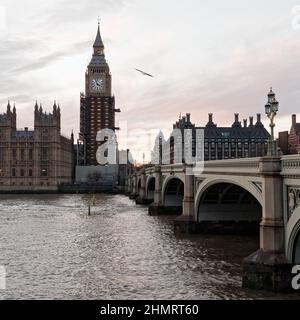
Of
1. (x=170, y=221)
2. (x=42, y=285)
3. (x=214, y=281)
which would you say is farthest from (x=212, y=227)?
(x=42, y=285)

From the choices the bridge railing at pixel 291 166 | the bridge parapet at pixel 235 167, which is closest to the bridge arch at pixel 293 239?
the bridge railing at pixel 291 166

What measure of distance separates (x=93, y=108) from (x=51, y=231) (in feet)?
443

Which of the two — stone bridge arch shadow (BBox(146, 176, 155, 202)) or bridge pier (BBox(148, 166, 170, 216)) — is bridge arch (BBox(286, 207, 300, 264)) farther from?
stone bridge arch shadow (BBox(146, 176, 155, 202))

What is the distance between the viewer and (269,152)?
20031 mm

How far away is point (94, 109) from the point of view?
172875 millimetres

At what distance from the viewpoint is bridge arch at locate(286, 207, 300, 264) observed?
18062mm

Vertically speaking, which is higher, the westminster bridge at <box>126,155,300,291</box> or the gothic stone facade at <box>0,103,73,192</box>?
the gothic stone facade at <box>0,103,73,192</box>

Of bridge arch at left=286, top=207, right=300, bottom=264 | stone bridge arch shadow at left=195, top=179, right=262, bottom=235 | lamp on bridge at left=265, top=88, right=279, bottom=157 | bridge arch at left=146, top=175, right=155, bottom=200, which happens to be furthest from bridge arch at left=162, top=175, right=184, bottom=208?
bridge arch at left=286, top=207, right=300, bottom=264

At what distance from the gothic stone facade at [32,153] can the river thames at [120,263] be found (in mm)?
96506

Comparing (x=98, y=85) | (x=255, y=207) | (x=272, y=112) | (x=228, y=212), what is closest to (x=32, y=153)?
(x=98, y=85)

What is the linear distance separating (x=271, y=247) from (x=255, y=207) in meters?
18.9

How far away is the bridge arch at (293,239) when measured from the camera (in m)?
18.1

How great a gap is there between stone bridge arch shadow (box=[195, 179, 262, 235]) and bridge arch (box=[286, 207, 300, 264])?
18.0 m
